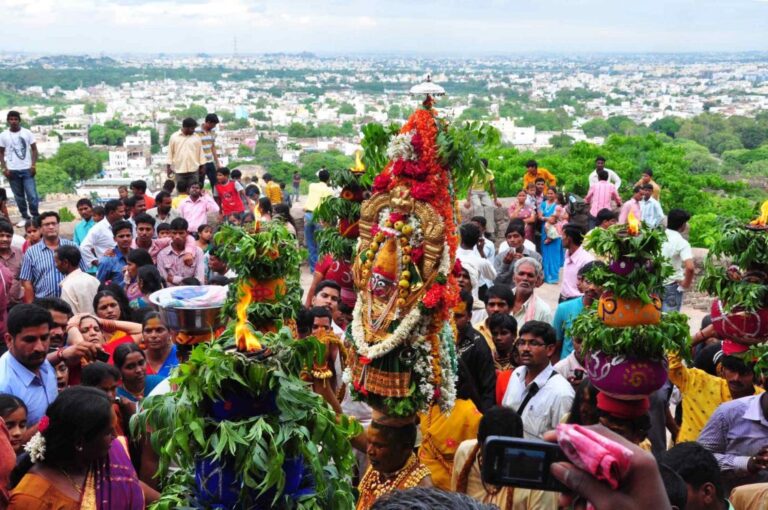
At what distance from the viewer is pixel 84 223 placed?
10664mm

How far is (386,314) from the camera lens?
5.82 m

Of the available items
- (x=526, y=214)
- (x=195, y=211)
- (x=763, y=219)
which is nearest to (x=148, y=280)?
(x=195, y=211)

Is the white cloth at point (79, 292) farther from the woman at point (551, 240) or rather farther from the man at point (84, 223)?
the woman at point (551, 240)

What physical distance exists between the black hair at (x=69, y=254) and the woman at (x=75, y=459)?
4.25 meters

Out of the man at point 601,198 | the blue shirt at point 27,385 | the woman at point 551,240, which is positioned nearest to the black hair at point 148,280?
the blue shirt at point 27,385

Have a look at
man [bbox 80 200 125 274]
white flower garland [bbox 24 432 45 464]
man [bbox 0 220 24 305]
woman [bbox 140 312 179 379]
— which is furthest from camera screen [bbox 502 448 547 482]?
man [bbox 80 200 125 274]

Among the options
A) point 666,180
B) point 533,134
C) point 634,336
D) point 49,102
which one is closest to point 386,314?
point 634,336

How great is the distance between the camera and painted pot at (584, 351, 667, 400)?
4.96 meters

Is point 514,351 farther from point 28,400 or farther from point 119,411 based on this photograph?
point 28,400

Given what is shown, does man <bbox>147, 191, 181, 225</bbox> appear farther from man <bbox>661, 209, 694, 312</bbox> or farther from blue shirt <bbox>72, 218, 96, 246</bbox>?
man <bbox>661, 209, 694, 312</bbox>

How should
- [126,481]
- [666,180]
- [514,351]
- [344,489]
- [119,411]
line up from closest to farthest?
[344,489] < [126,481] < [119,411] < [514,351] < [666,180]

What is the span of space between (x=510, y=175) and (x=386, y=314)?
23.3 meters

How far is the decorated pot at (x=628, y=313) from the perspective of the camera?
505 cm

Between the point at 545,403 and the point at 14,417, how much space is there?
2.96 metres
